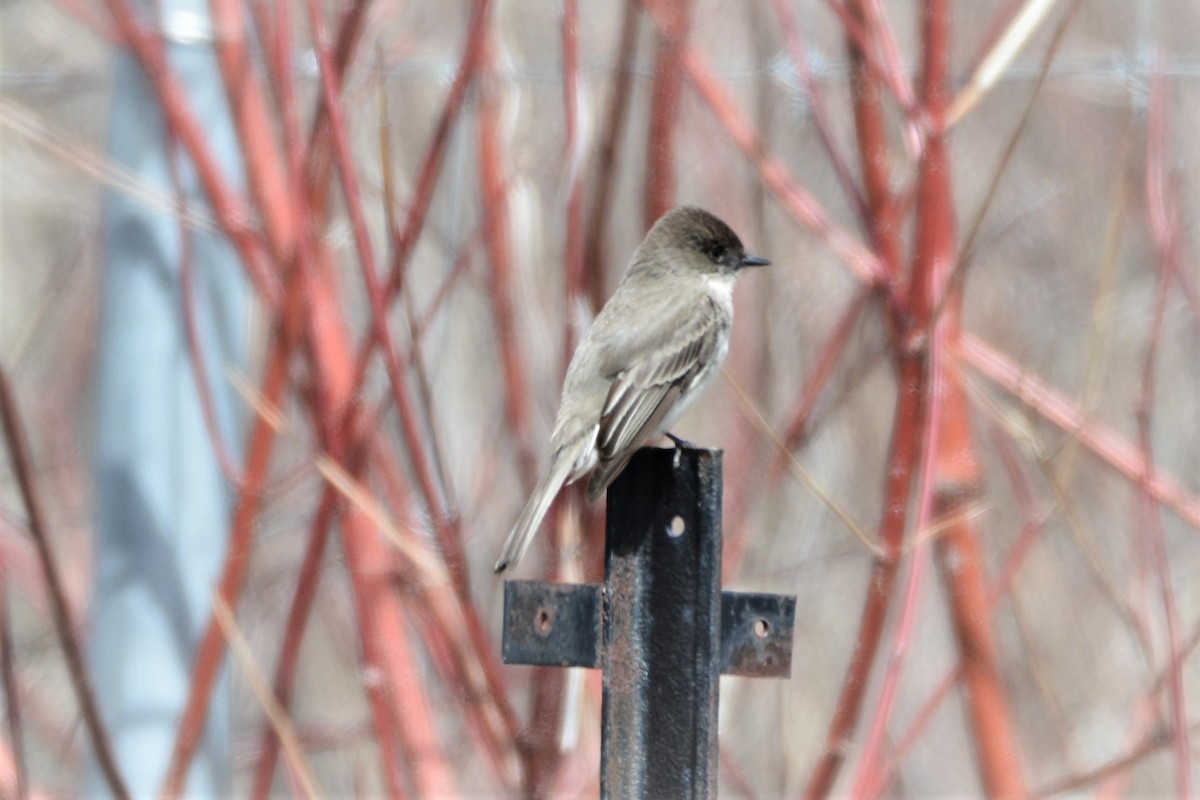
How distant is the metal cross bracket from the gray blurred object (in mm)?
888

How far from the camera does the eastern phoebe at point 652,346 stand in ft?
10.2

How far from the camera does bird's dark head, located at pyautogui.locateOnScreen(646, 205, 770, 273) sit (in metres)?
3.68

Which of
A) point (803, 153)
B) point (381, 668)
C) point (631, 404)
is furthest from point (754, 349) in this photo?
point (381, 668)

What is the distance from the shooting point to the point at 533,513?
102 inches

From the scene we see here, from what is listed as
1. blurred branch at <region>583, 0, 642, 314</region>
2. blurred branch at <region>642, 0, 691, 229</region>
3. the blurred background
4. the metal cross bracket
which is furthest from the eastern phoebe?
the metal cross bracket

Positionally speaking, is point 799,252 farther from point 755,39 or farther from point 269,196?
point 269,196

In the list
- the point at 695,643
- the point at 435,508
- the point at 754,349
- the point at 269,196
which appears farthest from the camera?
the point at 754,349

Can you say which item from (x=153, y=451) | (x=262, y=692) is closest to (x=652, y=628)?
(x=262, y=692)

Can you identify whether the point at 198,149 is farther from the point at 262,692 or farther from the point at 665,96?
the point at 262,692

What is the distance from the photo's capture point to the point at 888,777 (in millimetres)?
2234

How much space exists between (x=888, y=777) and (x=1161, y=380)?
561 cm

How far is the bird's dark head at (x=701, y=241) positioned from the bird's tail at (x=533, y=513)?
0.91 metres

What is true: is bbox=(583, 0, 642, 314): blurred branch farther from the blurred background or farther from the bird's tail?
the bird's tail

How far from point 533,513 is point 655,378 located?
89 centimetres
